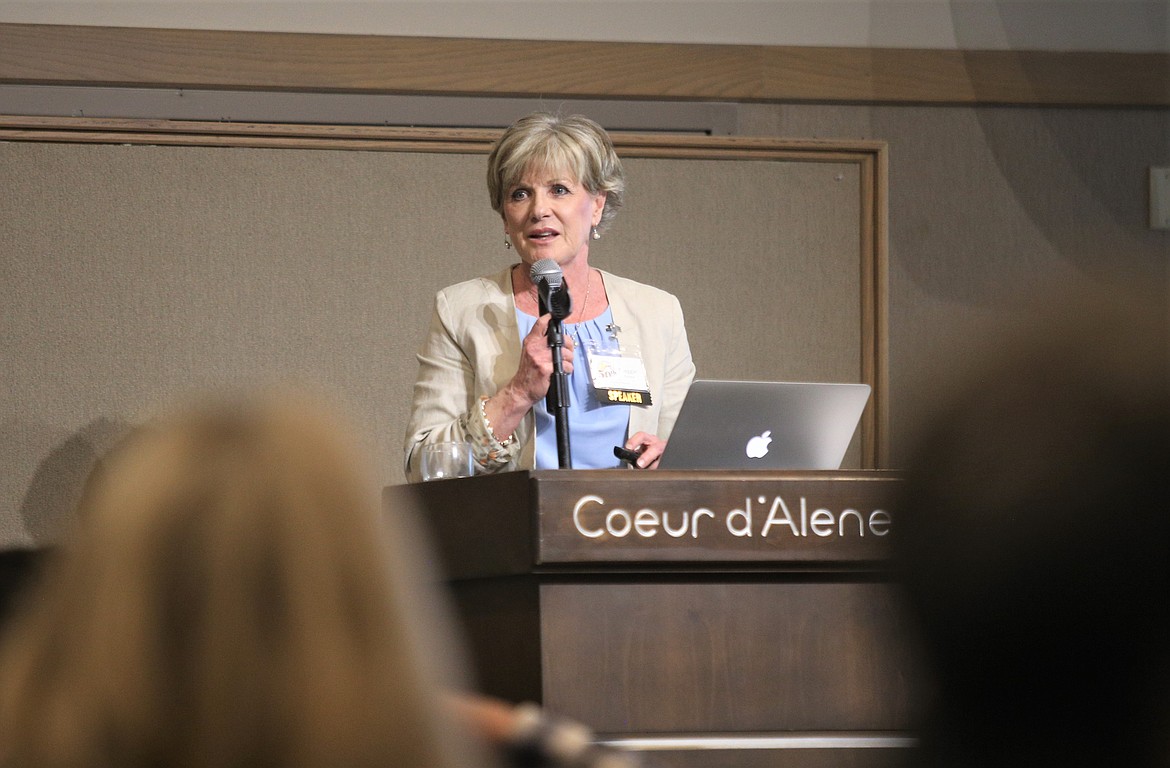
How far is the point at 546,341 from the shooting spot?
258 cm

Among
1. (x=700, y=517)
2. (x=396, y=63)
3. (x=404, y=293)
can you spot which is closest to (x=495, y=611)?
(x=700, y=517)

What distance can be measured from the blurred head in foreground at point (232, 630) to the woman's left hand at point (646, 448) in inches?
80.9

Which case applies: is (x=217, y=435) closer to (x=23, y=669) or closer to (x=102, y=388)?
(x=23, y=669)

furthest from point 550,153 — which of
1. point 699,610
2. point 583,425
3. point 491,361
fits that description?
point 699,610

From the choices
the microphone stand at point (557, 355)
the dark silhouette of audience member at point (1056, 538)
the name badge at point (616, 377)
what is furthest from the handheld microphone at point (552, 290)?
the dark silhouette of audience member at point (1056, 538)

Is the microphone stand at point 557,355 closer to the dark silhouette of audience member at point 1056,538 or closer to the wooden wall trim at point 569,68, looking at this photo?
the wooden wall trim at point 569,68

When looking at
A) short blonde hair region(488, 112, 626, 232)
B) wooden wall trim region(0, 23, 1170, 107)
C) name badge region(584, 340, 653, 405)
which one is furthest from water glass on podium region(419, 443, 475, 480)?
wooden wall trim region(0, 23, 1170, 107)

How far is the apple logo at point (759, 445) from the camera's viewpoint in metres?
2.34

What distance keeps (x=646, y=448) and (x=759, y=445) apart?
0.34 m

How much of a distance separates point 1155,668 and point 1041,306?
158mm

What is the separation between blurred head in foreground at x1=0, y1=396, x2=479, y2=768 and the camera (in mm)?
519

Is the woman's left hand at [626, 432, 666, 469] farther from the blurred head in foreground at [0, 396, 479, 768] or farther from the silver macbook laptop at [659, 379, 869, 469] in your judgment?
the blurred head in foreground at [0, 396, 479, 768]

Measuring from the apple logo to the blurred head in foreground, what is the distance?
182 cm

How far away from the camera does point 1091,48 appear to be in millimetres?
4012
